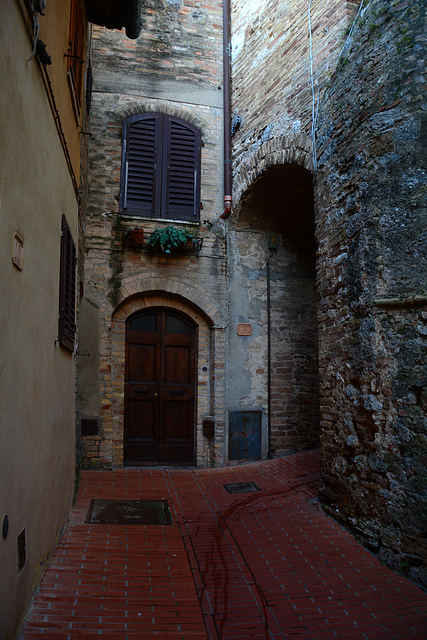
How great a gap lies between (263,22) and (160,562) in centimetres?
738

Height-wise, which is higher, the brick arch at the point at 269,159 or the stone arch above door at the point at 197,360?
the brick arch at the point at 269,159

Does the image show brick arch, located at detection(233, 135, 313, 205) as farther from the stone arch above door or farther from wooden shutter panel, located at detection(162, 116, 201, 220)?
the stone arch above door

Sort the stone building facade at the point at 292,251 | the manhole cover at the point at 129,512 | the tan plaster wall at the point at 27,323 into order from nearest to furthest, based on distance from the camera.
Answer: the tan plaster wall at the point at 27,323 < the stone building facade at the point at 292,251 < the manhole cover at the point at 129,512

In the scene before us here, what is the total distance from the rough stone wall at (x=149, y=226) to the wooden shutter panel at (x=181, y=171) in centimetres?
16

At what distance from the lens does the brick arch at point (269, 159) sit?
618 centimetres

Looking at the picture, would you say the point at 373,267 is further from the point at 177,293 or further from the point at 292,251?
the point at 292,251

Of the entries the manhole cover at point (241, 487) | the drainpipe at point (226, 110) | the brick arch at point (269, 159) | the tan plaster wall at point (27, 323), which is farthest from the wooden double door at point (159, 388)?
the tan plaster wall at point (27, 323)

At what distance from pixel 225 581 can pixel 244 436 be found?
376 centimetres

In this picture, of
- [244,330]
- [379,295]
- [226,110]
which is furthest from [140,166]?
[379,295]

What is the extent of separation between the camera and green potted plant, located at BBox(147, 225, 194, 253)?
729cm

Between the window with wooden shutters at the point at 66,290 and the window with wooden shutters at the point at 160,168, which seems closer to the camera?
the window with wooden shutters at the point at 66,290

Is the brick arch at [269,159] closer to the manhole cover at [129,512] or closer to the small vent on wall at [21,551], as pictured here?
the manhole cover at [129,512]

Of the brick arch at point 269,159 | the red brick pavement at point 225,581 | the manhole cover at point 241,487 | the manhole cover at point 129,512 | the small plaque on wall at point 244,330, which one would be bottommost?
Answer: the red brick pavement at point 225,581

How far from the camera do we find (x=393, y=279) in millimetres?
4414
